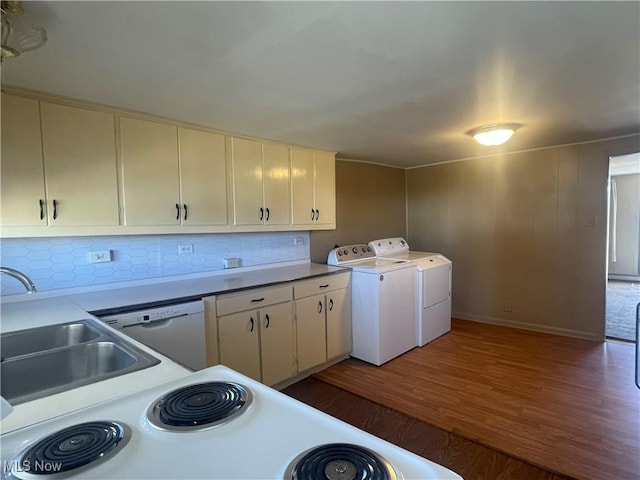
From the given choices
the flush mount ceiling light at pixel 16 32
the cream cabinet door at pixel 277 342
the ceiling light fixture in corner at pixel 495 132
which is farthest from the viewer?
the ceiling light fixture in corner at pixel 495 132

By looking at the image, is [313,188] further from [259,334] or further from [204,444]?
[204,444]

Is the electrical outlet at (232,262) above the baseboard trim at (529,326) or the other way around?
above

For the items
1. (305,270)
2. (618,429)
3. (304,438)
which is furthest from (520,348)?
(304,438)

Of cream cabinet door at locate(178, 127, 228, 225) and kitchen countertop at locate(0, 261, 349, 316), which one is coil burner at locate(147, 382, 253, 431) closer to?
kitchen countertop at locate(0, 261, 349, 316)

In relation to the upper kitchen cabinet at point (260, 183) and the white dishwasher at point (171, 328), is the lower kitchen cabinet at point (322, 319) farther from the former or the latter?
the white dishwasher at point (171, 328)

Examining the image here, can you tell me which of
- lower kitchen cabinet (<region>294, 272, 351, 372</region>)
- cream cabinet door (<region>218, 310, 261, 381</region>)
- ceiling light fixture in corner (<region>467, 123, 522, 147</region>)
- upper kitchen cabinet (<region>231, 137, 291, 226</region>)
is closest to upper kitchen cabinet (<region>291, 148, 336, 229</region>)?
upper kitchen cabinet (<region>231, 137, 291, 226</region>)

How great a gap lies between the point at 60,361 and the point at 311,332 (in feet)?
6.40

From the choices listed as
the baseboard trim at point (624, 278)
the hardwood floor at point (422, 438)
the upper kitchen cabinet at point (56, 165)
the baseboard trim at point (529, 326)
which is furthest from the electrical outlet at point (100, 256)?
the baseboard trim at point (624, 278)

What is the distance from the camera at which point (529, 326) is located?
162 inches

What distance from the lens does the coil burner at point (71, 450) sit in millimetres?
640

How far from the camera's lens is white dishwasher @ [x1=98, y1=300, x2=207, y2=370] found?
1944mm

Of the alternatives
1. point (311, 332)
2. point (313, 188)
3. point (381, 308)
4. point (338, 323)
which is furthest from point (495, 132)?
point (311, 332)

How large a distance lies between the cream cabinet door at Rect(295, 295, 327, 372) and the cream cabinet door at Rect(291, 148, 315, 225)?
822mm

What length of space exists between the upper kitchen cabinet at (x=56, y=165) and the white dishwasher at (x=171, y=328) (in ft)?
2.17
